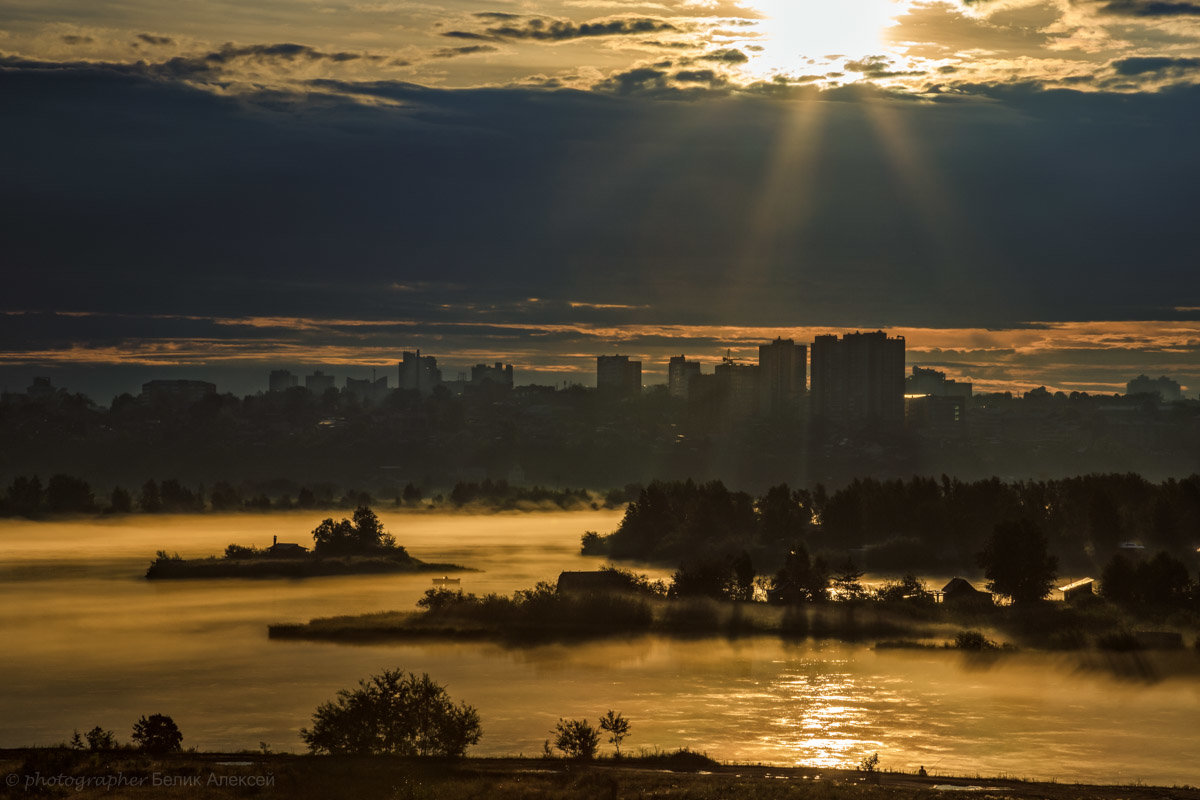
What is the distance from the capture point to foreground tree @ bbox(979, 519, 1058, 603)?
8475 centimetres

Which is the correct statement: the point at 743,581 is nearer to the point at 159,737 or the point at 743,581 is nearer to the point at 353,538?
the point at 159,737

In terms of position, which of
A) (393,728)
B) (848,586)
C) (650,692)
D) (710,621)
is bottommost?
(650,692)

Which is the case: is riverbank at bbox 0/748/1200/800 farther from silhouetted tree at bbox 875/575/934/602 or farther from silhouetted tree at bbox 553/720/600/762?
silhouetted tree at bbox 875/575/934/602

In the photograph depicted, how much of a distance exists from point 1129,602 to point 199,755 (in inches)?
2445

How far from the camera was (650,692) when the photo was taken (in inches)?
2314

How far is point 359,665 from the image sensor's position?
68938 millimetres

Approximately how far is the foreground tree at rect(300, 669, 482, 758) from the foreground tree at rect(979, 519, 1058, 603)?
5497 centimetres

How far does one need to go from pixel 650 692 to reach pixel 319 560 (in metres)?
76.2

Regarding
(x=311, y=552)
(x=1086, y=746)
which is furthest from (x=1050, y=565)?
(x=311, y=552)

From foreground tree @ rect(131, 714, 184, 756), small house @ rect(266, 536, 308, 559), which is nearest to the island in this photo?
small house @ rect(266, 536, 308, 559)

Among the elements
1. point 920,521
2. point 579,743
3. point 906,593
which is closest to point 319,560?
point 920,521

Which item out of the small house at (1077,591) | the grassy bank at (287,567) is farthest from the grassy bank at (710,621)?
the grassy bank at (287,567)

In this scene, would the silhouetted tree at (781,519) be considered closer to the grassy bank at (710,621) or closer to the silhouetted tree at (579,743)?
the grassy bank at (710,621)

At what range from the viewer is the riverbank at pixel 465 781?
3278cm
